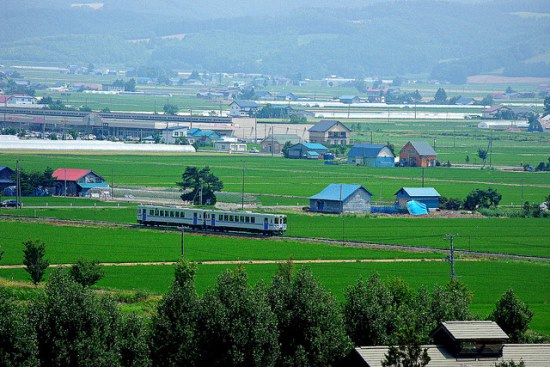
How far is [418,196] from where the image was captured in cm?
4647

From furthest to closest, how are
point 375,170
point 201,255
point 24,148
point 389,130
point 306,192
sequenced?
point 389,130 < point 24,148 < point 375,170 < point 306,192 < point 201,255

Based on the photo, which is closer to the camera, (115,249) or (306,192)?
(115,249)

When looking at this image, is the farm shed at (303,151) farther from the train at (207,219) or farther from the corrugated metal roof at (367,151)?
the train at (207,219)

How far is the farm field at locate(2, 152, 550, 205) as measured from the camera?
172 ft

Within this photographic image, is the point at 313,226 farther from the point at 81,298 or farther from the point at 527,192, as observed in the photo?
the point at 81,298

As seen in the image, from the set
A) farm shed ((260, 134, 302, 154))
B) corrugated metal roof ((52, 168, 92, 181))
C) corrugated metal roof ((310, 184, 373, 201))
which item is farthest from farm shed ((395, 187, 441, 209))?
farm shed ((260, 134, 302, 154))

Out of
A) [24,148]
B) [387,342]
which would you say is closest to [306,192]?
[24,148]

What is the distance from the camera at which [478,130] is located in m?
101

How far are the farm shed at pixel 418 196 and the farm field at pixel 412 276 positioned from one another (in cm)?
1451

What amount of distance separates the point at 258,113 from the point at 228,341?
91.7m

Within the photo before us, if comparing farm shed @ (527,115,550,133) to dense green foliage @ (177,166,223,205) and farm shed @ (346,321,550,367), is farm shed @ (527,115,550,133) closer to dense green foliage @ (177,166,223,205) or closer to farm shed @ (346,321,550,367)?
dense green foliage @ (177,166,223,205)

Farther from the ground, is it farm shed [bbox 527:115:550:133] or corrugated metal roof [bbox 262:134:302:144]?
farm shed [bbox 527:115:550:133]

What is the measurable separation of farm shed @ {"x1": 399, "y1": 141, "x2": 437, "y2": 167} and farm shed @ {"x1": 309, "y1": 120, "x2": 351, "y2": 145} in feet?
46.6

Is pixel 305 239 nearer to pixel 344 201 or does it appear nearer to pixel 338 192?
pixel 344 201
